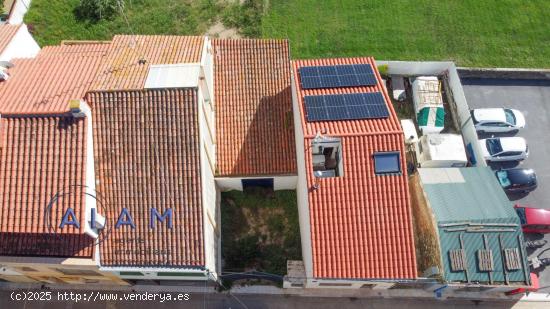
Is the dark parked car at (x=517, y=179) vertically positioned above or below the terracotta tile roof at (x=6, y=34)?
below

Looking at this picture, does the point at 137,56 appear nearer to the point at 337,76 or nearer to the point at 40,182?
the point at 40,182

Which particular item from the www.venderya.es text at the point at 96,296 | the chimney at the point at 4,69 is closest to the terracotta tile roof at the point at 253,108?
the www.venderya.es text at the point at 96,296

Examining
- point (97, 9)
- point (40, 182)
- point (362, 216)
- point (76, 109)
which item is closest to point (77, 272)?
point (40, 182)

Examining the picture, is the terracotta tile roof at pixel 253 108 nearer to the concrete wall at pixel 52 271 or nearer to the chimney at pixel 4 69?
the concrete wall at pixel 52 271

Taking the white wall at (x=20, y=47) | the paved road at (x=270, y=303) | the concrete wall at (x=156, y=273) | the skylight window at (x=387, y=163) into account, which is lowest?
the paved road at (x=270, y=303)

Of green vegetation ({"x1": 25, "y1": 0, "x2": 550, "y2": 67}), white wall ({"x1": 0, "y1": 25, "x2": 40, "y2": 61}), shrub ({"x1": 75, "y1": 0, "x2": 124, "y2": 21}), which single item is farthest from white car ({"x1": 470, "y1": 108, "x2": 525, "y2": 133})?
white wall ({"x1": 0, "y1": 25, "x2": 40, "y2": 61})

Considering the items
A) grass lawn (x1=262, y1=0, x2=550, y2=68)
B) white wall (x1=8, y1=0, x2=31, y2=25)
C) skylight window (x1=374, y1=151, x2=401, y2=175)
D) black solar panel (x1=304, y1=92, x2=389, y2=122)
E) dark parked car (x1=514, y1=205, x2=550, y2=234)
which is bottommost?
dark parked car (x1=514, y1=205, x2=550, y2=234)

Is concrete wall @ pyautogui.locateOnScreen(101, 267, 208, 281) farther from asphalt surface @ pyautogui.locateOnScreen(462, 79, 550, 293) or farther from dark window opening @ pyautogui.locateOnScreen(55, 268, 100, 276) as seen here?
asphalt surface @ pyautogui.locateOnScreen(462, 79, 550, 293)
